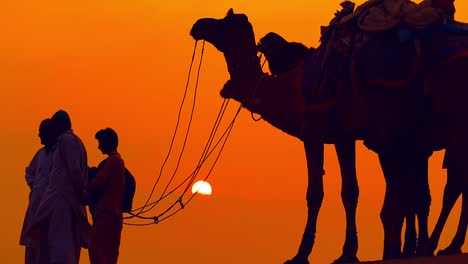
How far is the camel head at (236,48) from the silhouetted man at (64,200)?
229cm

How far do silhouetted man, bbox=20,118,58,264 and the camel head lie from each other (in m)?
2.41

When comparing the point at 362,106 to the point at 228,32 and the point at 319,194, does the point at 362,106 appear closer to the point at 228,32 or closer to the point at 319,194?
the point at 319,194

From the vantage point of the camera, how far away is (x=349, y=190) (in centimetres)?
1869

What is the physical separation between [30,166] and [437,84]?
17.0 feet

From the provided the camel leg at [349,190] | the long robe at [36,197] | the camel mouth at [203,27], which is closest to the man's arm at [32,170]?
the long robe at [36,197]

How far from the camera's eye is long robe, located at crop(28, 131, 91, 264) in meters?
18.4

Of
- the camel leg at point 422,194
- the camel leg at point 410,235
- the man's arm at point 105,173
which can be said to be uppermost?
the man's arm at point 105,173

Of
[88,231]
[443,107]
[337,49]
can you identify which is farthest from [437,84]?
[88,231]

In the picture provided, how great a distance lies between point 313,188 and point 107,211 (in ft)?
8.52

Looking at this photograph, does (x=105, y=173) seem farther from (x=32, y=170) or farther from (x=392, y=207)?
(x=392, y=207)

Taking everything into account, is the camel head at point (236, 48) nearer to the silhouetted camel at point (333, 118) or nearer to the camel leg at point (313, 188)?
the silhouetted camel at point (333, 118)

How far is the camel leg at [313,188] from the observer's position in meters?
18.5

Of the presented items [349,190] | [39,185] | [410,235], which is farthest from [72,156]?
[410,235]

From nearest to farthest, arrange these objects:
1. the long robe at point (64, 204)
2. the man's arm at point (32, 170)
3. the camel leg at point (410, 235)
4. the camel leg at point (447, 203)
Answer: the camel leg at point (447, 203) < the long robe at point (64, 204) < the camel leg at point (410, 235) < the man's arm at point (32, 170)
